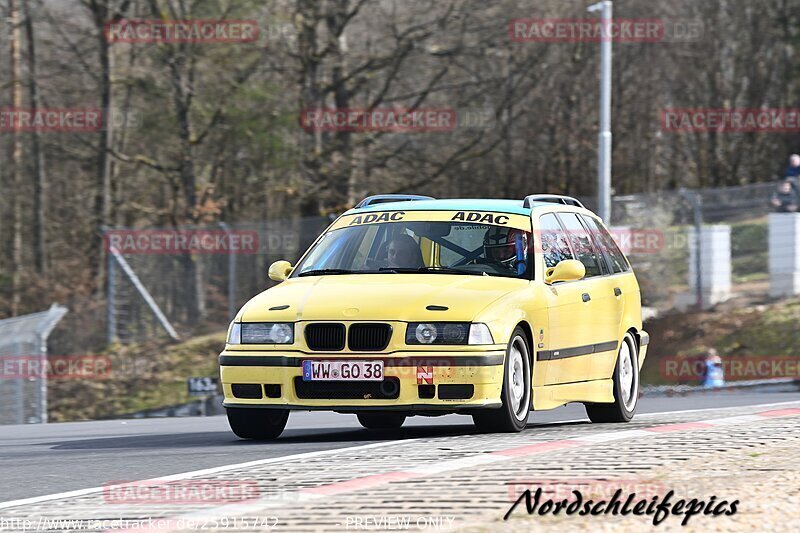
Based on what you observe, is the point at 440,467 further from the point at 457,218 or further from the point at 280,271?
the point at 280,271

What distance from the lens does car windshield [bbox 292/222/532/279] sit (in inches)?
411

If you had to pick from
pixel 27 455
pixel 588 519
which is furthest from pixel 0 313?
pixel 588 519

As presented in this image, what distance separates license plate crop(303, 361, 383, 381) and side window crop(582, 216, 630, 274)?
328 centimetres

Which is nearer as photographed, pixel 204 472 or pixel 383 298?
pixel 204 472

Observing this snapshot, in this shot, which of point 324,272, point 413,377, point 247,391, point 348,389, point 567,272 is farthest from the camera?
point 324,272

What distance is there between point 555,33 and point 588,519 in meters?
30.4

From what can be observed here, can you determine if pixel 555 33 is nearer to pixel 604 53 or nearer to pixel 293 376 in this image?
pixel 604 53

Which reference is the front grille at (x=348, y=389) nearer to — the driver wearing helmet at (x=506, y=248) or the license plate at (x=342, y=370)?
the license plate at (x=342, y=370)

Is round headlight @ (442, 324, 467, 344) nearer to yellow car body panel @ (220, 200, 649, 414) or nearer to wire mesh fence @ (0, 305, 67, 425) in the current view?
yellow car body panel @ (220, 200, 649, 414)

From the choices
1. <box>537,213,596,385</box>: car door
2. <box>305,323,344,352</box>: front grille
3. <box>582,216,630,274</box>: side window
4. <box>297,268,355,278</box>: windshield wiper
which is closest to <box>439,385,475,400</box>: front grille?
<box>305,323,344,352</box>: front grille

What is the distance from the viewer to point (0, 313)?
38469 millimetres

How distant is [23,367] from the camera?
21969mm

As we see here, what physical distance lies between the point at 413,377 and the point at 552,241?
7.08ft

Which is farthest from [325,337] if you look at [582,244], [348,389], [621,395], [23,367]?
[23,367]
